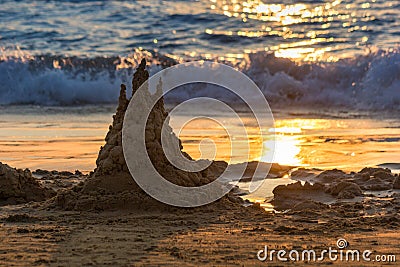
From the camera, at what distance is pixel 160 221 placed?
15.3 feet

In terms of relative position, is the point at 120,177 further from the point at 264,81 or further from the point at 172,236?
the point at 264,81

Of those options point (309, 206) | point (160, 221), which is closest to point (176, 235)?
point (160, 221)

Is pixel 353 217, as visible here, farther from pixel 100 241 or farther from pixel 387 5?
pixel 387 5

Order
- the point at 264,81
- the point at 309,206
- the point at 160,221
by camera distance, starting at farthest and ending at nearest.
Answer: the point at 264,81, the point at 309,206, the point at 160,221

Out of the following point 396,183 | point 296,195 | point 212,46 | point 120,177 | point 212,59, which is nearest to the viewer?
point 120,177

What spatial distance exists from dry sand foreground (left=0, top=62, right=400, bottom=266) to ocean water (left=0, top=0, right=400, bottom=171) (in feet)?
6.52

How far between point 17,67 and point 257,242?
15412mm

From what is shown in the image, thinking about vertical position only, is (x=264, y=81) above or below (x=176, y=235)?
above

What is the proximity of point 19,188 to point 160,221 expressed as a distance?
1506mm

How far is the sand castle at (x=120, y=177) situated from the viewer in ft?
16.3

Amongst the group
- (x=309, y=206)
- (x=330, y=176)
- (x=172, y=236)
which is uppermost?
(x=330, y=176)

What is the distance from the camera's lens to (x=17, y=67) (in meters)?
18.5

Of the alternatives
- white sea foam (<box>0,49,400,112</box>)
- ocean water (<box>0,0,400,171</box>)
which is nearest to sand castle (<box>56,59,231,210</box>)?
ocean water (<box>0,0,400,171</box>)

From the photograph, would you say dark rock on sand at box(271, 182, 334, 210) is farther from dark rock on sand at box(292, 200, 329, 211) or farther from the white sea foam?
the white sea foam
